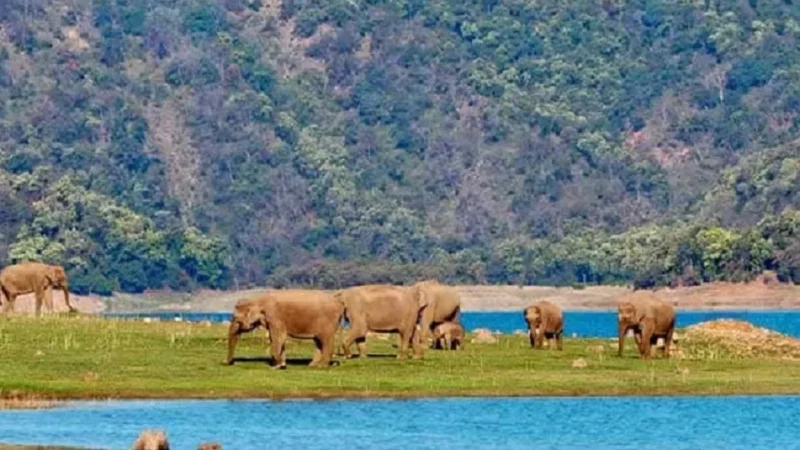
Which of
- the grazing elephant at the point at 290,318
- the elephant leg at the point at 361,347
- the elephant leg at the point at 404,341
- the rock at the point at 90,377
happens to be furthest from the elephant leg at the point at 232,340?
the elephant leg at the point at 404,341

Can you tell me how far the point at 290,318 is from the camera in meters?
62.0

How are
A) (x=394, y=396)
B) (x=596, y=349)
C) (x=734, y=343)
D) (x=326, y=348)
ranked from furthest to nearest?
(x=734, y=343)
(x=596, y=349)
(x=326, y=348)
(x=394, y=396)

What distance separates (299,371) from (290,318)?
126 cm

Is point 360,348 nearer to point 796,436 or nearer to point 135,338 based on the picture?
point 135,338

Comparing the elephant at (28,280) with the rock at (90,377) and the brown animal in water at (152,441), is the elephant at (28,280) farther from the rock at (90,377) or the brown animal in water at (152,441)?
the brown animal in water at (152,441)

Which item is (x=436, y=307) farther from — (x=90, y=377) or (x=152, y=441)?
(x=152, y=441)

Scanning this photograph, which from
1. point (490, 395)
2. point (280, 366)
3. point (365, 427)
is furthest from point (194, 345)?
point (365, 427)

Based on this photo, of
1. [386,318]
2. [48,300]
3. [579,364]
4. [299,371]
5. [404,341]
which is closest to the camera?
[299,371]

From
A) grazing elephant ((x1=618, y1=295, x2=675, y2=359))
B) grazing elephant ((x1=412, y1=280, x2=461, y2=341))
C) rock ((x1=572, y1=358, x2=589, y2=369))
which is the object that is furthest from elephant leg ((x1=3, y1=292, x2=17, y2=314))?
rock ((x1=572, y1=358, x2=589, y2=369))

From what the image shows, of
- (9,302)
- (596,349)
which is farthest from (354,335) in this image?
(9,302)

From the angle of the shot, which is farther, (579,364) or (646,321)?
(646,321)

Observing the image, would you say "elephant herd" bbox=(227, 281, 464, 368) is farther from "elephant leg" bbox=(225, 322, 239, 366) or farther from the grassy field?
the grassy field

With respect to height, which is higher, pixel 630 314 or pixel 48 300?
pixel 48 300

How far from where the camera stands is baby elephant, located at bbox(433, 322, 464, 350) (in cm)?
7231
